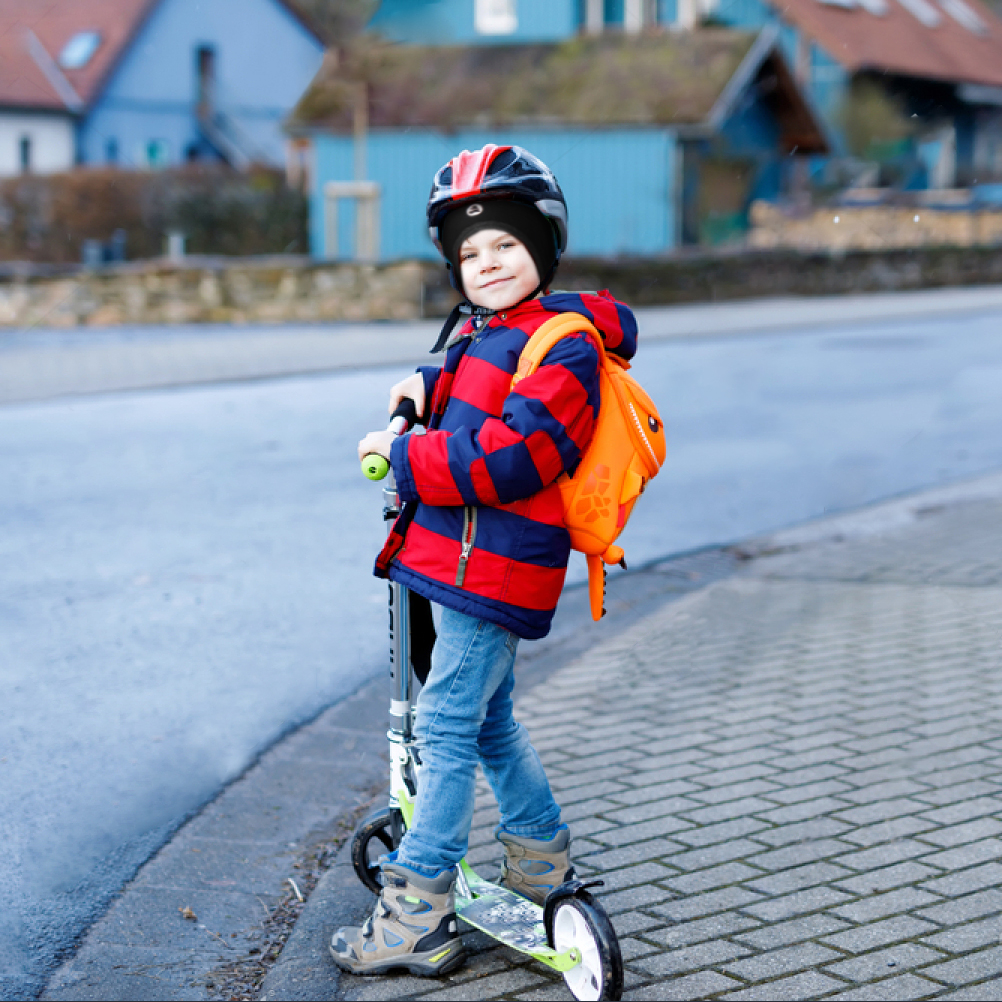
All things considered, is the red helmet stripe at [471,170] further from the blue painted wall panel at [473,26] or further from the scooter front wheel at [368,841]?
the blue painted wall panel at [473,26]

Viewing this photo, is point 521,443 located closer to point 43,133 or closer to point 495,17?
point 495,17

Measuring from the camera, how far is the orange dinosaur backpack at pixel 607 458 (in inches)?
104

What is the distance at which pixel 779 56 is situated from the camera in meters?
28.0

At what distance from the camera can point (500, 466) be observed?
2.58 metres

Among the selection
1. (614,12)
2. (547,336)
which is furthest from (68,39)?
(547,336)

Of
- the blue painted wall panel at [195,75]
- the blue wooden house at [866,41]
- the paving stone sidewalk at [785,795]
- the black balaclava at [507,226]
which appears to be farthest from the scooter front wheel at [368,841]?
the blue painted wall panel at [195,75]

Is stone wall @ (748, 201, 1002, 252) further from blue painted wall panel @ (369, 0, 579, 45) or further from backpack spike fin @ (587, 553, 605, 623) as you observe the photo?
backpack spike fin @ (587, 553, 605, 623)

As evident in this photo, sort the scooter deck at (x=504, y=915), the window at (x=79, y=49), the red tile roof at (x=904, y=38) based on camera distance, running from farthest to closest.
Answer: the window at (x=79, y=49) < the red tile roof at (x=904, y=38) < the scooter deck at (x=504, y=915)

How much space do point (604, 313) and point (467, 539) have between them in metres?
0.51

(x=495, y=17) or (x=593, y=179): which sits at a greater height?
(x=495, y=17)

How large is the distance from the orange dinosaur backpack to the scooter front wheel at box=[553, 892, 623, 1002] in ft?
1.80

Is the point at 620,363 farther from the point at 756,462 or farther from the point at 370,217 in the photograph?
the point at 370,217

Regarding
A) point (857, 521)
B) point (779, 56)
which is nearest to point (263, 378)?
point (857, 521)

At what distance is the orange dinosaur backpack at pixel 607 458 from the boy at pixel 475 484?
0.03 metres
